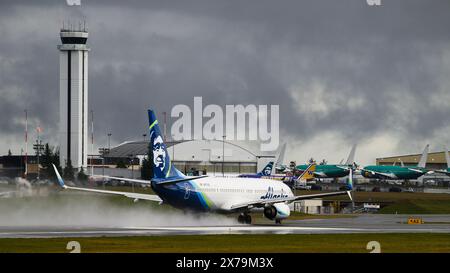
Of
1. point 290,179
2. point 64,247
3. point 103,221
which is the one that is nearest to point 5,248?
point 64,247

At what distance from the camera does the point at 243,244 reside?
192ft

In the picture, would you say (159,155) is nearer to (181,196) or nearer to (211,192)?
(181,196)

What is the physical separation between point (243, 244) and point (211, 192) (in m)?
30.1

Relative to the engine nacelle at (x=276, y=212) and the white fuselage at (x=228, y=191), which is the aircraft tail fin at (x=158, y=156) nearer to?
the white fuselage at (x=228, y=191)

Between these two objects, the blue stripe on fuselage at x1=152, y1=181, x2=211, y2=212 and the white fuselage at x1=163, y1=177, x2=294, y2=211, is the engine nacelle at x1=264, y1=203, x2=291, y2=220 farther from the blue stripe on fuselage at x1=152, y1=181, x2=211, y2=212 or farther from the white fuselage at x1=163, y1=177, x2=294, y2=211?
the blue stripe on fuselage at x1=152, y1=181, x2=211, y2=212

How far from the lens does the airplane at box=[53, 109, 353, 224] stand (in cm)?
8406

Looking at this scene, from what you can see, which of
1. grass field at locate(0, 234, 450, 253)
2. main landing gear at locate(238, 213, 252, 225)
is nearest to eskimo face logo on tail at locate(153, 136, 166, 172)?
main landing gear at locate(238, 213, 252, 225)

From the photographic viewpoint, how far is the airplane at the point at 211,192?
276ft

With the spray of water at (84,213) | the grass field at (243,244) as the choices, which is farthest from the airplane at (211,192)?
the grass field at (243,244)

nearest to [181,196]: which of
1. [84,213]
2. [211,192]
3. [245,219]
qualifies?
[211,192]

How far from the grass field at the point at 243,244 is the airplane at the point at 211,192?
1896cm

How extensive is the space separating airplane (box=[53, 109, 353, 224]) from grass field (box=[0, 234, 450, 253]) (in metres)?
19.0

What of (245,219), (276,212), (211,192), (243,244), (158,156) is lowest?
Answer: (245,219)
